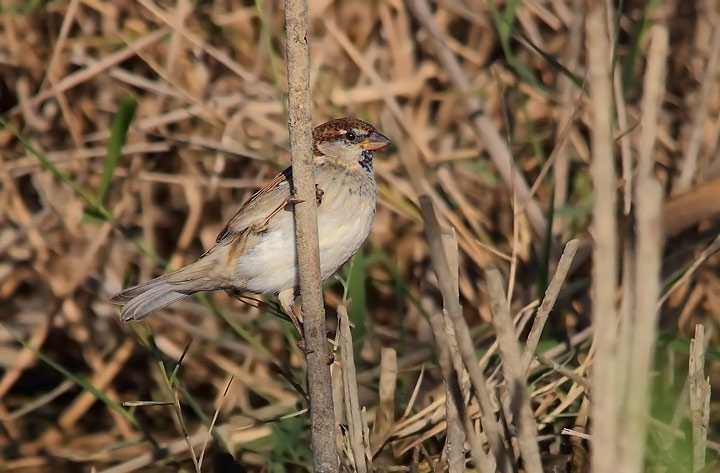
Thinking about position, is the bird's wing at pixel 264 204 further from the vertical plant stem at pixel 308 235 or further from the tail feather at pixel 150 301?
the vertical plant stem at pixel 308 235

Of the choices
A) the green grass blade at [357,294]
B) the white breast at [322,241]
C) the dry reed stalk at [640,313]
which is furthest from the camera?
the green grass blade at [357,294]

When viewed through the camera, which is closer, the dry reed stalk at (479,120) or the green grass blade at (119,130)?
the green grass blade at (119,130)

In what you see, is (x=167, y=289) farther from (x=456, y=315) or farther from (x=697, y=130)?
(x=697, y=130)

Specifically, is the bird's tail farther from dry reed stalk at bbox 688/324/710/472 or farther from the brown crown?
dry reed stalk at bbox 688/324/710/472

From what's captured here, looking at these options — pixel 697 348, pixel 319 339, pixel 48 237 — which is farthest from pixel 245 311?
pixel 697 348

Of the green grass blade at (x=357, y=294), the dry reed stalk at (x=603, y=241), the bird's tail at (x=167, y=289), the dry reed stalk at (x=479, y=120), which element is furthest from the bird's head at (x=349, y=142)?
the dry reed stalk at (x=603, y=241)

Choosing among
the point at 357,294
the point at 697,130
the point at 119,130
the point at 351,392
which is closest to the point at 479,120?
the point at 697,130

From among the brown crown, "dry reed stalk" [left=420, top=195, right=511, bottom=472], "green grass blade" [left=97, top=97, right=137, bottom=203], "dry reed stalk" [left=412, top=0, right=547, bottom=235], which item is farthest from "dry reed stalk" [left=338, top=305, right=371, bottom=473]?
"dry reed stalk" [left=412, top=0, right=547, bottom=235]

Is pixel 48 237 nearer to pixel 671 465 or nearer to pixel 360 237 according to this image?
pixel 360 237
